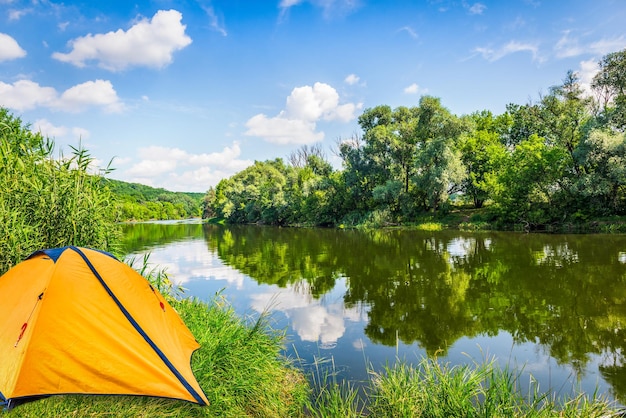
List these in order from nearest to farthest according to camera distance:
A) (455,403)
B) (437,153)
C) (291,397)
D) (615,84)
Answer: (455,403) < (291,397) < (615,84) < (437,153)

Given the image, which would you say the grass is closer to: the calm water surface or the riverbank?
the riverbank

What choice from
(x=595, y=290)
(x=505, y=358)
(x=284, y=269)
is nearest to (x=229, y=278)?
(x=284, y=269)

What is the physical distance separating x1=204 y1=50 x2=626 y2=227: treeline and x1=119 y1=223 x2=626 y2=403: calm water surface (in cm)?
1010

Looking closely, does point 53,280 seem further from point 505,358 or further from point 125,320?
point 505,358

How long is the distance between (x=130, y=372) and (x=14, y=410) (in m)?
1.11

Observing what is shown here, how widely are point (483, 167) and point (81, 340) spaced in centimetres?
3990

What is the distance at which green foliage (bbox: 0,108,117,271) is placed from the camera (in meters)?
6.17

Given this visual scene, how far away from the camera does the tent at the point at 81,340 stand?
3805mm

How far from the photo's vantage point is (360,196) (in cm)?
4741

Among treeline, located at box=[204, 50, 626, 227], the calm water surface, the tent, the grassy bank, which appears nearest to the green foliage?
the tent

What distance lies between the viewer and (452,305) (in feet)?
32.5

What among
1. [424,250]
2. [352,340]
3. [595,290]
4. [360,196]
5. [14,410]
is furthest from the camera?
[360,196]

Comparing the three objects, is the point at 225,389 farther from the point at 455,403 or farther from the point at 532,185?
the point at 532,185

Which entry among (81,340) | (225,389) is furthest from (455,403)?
(81,340)
